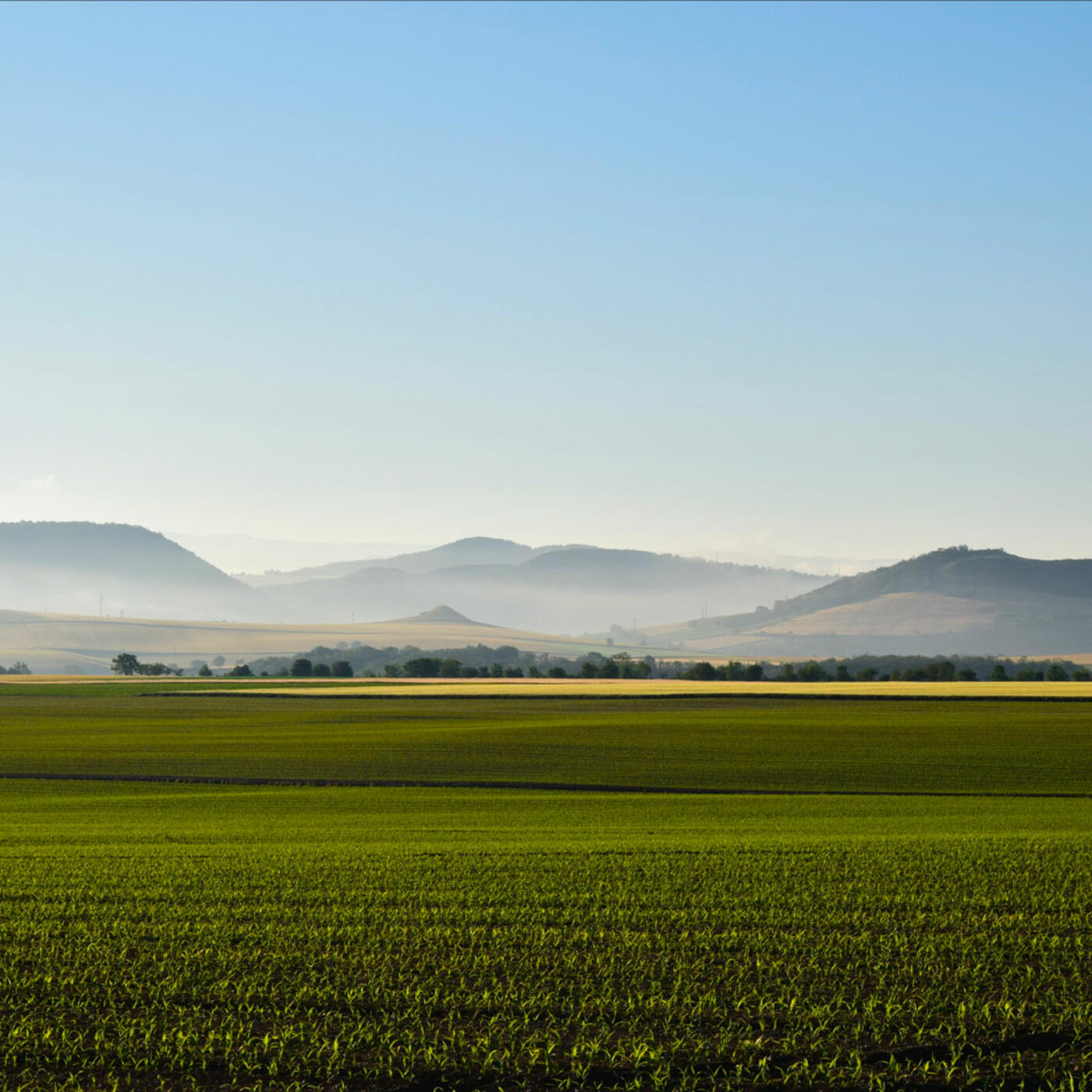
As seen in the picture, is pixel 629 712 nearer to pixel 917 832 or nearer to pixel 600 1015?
pixel 917 832

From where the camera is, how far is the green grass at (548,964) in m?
11.3

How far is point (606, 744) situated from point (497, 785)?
14885 millimetres

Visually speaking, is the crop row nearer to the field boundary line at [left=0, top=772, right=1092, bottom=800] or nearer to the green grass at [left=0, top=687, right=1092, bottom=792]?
the field boundary line at [left=0, top=772, right=1092, bottom=800]

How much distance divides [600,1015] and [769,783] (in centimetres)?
3659

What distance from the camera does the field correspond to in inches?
448

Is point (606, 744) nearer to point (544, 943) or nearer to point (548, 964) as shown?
point (544, 943)

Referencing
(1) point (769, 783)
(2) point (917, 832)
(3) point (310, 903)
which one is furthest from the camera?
(1) point (769, 783)

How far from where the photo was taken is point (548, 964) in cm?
1484

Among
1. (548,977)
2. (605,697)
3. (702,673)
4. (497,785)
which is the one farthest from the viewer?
(702,673)

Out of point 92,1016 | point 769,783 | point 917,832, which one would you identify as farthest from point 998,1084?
point 769,783

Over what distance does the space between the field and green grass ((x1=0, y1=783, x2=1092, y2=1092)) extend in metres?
0.05

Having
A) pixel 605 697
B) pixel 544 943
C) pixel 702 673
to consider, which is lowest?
pixel 702 673

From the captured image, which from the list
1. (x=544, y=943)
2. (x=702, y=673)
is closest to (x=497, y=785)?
(x=544, y=943)

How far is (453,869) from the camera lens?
2236cm
